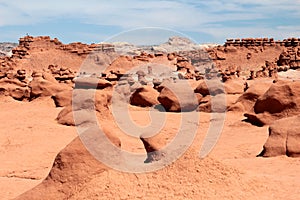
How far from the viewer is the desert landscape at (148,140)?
5453mm

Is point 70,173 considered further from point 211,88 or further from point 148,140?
point 211,88

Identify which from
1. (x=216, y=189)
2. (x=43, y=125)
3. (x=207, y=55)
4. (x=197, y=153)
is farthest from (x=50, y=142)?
(x=207, y=55)

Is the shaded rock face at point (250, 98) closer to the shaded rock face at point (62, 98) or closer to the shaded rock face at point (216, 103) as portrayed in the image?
the shaded rock face at point (216, 103)

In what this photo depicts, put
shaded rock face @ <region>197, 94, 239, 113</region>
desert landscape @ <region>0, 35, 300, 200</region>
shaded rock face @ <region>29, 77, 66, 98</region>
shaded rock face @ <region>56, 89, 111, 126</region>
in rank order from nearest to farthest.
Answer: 1. desert landscape @ <region>0, 35, 300, 200</region>
2. shaded rock face @ <region>56, 89, 111, 126</region>
3. shaded rock face @ <region>197, 94, 239, 113</region>
4. shaded rock face @ <region>29, 77, 66, 98</region>

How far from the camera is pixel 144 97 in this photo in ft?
51.2

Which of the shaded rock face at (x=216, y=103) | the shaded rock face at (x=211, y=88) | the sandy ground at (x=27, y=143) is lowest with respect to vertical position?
the sandy ground at (x=27, y=143)

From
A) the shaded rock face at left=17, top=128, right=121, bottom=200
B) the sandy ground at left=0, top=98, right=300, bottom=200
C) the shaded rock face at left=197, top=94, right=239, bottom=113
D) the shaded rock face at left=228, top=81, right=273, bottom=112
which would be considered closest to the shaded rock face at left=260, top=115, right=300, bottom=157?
the sandy ground at left=0, top=98, right=300, bottom=200

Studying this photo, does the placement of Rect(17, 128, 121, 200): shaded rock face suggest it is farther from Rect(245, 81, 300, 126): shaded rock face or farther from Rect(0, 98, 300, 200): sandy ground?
Rect(245, 81, 300, 126): shaded rock face

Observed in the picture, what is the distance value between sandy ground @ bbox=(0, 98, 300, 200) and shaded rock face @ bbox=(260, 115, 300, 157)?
23cm

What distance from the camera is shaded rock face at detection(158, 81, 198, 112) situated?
14.5 metres

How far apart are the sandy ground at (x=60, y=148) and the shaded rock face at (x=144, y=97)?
1.18 meters

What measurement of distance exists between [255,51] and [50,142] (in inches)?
1412

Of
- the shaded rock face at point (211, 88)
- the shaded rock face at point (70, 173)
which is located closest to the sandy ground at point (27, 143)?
the shaded rock face at point (70, 173)

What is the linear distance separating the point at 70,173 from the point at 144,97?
9.79 meters
